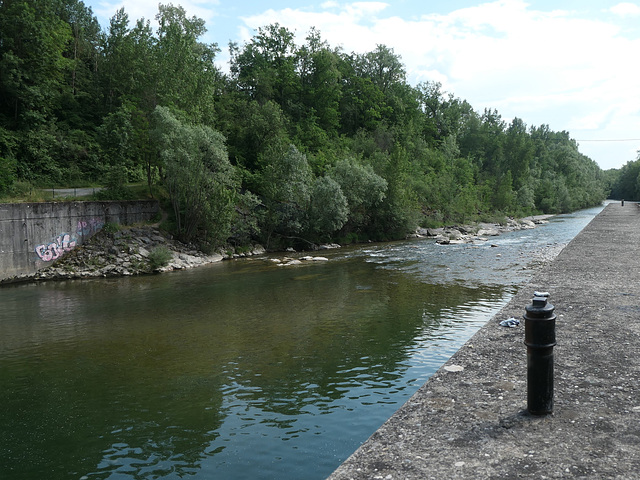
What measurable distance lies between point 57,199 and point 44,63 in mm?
23145

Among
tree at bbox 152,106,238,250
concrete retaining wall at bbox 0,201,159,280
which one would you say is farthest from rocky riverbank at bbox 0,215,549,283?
tree at bbox 152,106,238,250

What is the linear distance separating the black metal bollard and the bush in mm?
27381

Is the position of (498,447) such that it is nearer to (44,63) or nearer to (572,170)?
(44,63)

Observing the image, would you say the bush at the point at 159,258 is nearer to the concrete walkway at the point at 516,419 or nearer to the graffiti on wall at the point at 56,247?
the graffiti on wall at the point at 56,247

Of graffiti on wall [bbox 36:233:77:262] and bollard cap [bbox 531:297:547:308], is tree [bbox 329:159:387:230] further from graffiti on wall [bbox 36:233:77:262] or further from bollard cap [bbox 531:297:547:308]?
bollard cap [bbox 531:297:547:308]

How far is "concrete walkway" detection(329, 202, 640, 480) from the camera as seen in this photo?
4.21 meters

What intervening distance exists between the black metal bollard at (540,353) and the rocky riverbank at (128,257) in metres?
26.2

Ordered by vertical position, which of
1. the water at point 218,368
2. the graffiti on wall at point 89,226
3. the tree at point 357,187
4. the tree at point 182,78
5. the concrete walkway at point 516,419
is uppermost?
the tree at point 182,78

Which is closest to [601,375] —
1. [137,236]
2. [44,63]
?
[137,236]

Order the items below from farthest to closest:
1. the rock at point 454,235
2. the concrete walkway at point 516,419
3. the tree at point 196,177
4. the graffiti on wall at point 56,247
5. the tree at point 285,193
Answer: the rock at point 454,235 < the tree at point 285,193 < the tree at point 196,177 < the graffiti on wall at point 56,247 < the concrete walkway at point 516,419

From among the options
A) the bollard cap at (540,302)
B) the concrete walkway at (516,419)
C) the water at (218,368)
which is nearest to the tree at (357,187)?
the water at (218,368)

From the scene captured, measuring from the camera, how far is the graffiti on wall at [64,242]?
91.9 ft

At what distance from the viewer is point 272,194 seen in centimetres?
3888

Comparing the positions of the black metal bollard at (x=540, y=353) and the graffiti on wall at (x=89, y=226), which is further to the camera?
the graffiti on wall at (x=89, y=226)
